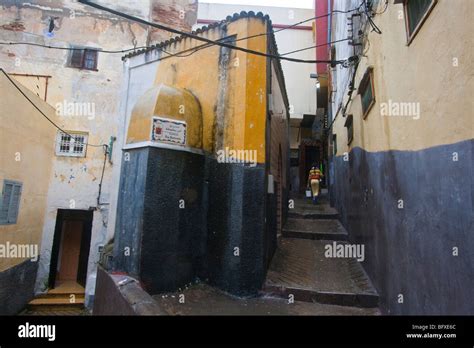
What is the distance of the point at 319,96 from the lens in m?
17.3

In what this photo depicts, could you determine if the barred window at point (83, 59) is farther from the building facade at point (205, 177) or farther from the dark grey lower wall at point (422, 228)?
the dark grey lower wall at point (422, 228)

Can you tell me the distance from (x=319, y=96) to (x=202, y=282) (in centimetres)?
1461

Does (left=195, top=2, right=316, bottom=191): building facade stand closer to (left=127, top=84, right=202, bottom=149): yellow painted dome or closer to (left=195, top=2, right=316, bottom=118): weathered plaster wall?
(left=195, top=2, right=316, bottom=118): weathered plaster wall

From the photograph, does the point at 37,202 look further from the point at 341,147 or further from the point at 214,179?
the point at 341,147

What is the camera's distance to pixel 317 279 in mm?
5848

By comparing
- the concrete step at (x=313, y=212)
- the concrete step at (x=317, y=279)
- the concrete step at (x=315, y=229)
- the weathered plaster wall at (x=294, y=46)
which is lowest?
the concrete step at (x=317, y=279)

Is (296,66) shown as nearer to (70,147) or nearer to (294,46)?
(294,46)

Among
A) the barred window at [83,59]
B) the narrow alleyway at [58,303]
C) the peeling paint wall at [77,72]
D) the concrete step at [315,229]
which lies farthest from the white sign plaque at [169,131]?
the barred window at [83,59]

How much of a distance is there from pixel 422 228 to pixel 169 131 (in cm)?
415

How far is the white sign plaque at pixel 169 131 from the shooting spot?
5.20m

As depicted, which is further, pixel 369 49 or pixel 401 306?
pixel 369 49

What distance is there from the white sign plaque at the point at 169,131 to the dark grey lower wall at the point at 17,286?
8.00 meters

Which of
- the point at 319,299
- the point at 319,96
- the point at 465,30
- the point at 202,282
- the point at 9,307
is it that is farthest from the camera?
the point at 319,96
